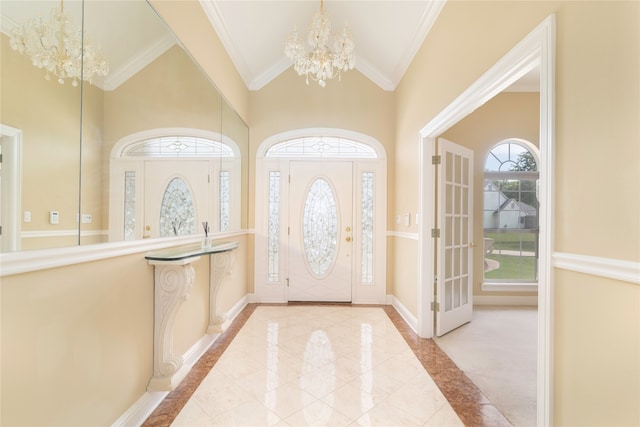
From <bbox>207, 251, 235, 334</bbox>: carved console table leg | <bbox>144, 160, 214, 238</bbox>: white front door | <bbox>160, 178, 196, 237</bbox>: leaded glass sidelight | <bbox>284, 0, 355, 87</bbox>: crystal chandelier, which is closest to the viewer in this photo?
<bbox>144, 160, 214, 238</bbox>: white front door

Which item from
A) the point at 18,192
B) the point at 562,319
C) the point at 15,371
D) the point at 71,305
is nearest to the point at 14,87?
the point at 18,192

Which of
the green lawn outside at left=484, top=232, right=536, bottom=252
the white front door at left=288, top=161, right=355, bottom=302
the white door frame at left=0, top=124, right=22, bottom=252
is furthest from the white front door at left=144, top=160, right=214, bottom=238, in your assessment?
the green lawn outside at left=484, top=232, right=536, bottom=252

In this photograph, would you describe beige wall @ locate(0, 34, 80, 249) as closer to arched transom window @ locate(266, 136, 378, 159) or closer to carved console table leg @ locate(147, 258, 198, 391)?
carved console table leg @ locate(147, 258, 198, 391)

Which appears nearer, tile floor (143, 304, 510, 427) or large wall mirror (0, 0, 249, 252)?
large wall mirror (0, 0, 249, 252)

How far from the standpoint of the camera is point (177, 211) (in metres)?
2.30

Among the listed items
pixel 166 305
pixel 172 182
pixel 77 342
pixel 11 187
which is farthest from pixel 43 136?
pixel 166 305

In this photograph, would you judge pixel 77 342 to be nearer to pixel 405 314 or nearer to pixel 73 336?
pixel 73 336

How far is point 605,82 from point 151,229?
2.47 meters

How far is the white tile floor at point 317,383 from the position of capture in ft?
6.06

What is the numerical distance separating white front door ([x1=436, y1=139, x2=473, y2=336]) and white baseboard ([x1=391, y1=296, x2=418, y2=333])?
0.84ft

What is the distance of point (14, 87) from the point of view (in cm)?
103

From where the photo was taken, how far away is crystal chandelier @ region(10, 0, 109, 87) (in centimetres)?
107

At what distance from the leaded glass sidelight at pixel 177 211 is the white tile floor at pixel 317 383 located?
1.19m

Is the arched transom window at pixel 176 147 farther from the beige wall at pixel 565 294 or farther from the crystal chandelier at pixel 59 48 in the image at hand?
the beige wall at pixel 565 294
